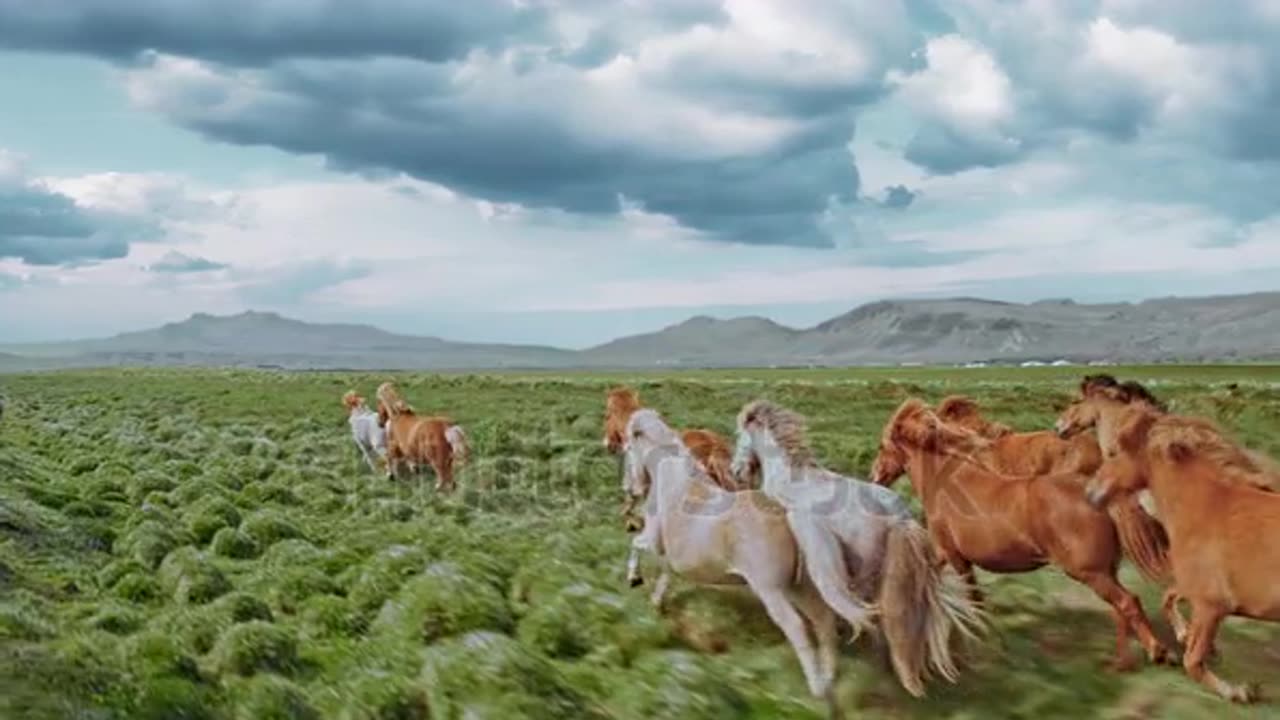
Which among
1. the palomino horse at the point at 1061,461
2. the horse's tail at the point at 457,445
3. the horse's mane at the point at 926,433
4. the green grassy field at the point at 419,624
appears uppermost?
the horse's mane at the point at 926,433

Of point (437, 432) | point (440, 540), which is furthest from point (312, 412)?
point (440, 540)

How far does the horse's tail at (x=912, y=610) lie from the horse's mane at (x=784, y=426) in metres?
1.50

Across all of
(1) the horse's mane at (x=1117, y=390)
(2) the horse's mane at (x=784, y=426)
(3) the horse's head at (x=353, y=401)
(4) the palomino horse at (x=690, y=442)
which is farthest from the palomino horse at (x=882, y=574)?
(3) the horse's head at (x=353, y=401)

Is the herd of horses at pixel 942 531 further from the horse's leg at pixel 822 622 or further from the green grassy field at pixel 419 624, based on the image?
the green grassy field at pixel 419 624

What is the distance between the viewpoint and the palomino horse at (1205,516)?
25.9ft

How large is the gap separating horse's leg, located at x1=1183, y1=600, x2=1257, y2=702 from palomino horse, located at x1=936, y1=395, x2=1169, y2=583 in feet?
3.63

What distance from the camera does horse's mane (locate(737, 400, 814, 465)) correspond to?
378 inches

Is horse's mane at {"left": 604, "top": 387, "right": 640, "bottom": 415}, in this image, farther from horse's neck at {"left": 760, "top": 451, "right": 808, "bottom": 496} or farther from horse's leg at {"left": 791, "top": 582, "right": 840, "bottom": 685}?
horse's leg at {"left": 791, "top": 582, "right": 840, "bottom": 685}

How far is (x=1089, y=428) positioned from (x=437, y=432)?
13.7 metres

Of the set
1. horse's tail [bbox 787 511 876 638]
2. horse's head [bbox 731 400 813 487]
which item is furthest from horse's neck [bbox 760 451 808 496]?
horse's tail [bbox 787 511 876 638]

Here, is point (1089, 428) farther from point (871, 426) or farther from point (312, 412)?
point (312, 412)

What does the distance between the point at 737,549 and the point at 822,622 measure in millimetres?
929

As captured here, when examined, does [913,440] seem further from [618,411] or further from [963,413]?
[618,411]

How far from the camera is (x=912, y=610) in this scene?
819 cm
